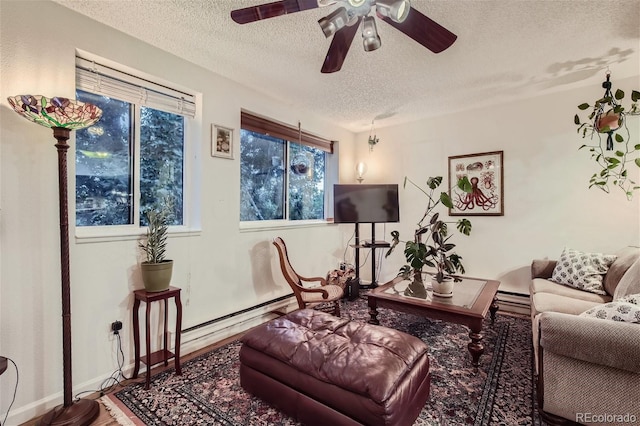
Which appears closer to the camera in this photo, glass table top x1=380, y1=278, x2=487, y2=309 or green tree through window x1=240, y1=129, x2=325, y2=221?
glass table top x1=380, y1=278, x2=487, y2=309

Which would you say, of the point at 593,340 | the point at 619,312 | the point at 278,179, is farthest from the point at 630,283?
the point at 278,179

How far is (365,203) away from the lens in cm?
398

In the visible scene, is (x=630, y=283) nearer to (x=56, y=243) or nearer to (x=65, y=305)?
(x=65, y=305)

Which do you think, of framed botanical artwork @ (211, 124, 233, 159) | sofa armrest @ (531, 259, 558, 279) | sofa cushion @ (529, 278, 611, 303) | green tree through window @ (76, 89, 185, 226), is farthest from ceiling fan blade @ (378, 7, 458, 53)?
sofa armrest @ (531, 259, 558, 279)

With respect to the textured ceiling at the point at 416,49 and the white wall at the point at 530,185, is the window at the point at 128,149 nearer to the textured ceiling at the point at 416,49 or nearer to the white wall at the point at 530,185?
the textured ceiling at the point at 416,49

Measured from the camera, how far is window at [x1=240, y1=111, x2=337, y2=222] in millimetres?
3223

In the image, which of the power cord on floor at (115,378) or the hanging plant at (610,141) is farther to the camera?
the hanging plant at (610,141)

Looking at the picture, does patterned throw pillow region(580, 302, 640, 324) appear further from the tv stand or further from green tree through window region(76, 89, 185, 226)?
green tree through window region(76, 89, 185, 226)

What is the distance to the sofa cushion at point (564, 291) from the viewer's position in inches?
93.2

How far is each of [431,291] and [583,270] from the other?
1349mm

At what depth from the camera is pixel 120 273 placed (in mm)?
2092

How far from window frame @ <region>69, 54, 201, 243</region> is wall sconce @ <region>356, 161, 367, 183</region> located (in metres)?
2.56

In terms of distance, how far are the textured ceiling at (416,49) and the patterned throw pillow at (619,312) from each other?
1805mm

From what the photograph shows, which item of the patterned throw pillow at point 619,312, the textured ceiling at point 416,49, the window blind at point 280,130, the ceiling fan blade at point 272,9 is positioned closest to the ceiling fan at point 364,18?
the ceiling fan blade at point 272,9
